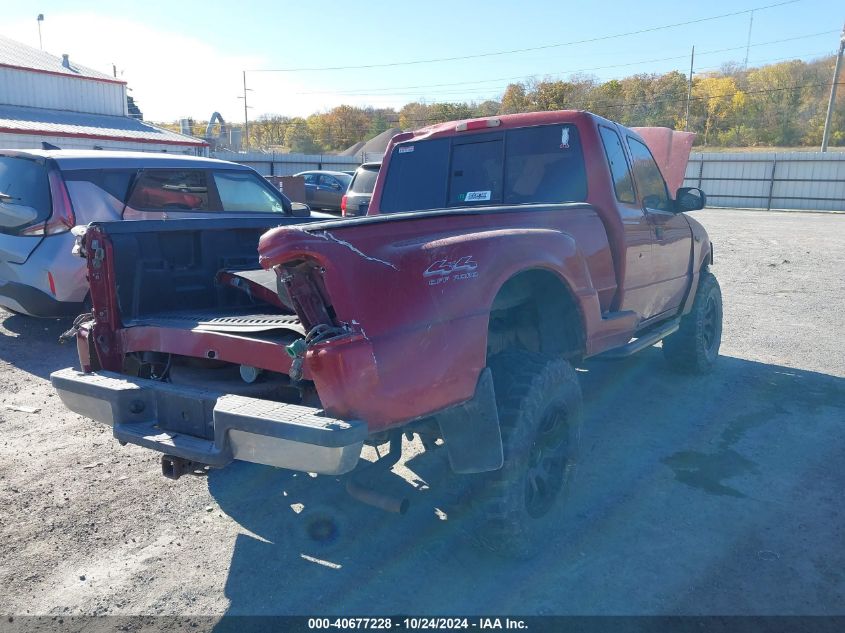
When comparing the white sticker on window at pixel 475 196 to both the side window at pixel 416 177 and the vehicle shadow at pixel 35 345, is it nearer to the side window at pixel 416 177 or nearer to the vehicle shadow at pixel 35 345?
the side window at pixel 416 177

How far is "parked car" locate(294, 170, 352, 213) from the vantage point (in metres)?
20.3

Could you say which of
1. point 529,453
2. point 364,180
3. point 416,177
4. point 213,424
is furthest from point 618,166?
point 364,180

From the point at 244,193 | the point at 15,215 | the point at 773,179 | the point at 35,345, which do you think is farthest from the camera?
the point at 773,179

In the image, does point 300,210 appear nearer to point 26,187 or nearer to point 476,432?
point 26,187

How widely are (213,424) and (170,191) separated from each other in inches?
200

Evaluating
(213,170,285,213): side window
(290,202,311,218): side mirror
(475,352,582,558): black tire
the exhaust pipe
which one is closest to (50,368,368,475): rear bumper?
the exhaust pipe

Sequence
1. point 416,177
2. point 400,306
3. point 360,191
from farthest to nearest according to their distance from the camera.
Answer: point 360,191 → point 416,177 → point 400,306

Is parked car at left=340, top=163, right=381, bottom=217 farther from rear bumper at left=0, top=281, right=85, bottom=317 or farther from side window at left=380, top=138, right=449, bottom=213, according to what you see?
side window at left=380, top=138, right=449, bottom=213

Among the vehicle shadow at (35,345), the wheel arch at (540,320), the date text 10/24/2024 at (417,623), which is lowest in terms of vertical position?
the vehicle shadow at (35,345)

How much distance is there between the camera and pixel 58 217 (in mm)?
6203

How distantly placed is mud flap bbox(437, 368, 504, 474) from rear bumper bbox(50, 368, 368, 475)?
0.57 metres

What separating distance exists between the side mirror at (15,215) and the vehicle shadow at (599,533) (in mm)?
3719

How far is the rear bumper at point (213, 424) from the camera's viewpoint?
7.77 ft

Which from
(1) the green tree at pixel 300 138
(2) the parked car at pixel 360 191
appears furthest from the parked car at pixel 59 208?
(1) the green tree at pixel 300 138
